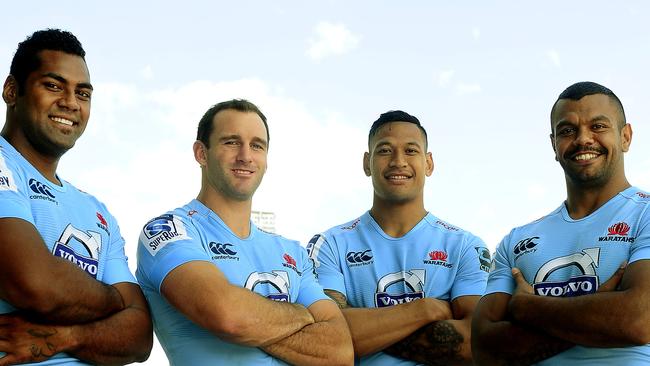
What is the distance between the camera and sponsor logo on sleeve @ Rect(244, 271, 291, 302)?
5.83 metres

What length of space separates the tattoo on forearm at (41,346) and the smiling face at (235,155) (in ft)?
6.27

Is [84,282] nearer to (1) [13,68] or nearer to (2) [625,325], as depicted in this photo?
(1) [13,68]

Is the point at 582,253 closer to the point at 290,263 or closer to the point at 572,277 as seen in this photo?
the point at 572,277

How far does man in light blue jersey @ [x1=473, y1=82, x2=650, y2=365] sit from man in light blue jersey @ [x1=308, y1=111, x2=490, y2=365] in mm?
→ 471

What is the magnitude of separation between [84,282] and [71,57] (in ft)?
5.94

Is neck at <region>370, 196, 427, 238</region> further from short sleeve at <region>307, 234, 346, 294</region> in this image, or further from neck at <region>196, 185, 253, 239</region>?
neck at <region>196, 185, 253, 239</region>

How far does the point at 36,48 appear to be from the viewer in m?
5.74

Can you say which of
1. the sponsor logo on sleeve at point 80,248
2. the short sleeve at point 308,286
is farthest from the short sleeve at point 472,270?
the sponsor logo on sleeve at point 80,248

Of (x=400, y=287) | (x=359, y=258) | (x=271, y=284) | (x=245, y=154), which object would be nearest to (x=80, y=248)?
(x=271, y=284)

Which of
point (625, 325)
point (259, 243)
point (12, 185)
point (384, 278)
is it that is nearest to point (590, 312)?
point (625, 325)

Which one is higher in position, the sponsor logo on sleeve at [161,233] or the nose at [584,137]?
the nose at [584,137]

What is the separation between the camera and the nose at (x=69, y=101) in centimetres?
554

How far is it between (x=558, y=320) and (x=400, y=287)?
177cm

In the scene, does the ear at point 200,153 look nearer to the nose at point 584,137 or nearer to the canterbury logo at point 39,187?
the canterbury logo at point 39,187
